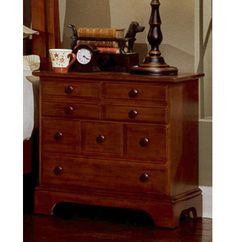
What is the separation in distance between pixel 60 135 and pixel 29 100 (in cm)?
30

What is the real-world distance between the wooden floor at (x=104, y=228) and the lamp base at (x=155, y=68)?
793 mm

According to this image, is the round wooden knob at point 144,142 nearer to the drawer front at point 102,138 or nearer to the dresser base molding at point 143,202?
the drawer front at point 102,138

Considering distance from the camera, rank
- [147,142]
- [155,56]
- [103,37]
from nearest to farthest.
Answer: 1. [147,142]
2. [155,56]
3. [103,37]

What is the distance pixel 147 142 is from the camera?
3.70 meters

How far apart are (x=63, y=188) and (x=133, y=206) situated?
1.43ft

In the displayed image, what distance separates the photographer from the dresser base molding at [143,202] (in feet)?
12.1

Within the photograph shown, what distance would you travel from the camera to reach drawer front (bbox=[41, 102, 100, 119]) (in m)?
3.86

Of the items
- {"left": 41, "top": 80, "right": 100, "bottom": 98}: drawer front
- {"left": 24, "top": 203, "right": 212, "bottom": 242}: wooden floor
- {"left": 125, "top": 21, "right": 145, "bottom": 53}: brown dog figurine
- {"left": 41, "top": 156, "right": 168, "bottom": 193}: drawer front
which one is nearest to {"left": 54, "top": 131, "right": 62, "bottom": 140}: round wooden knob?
{"left": 41, "top": 156, "right": 168, "bottom": 193}: drawer front

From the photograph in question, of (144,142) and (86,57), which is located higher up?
(86,57)

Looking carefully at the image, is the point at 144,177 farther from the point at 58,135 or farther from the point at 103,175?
the point at 58,135

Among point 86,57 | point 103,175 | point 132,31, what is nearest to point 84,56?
point 86,57

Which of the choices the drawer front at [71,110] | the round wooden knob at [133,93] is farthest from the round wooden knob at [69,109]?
the round wooden knob at [133,93]
